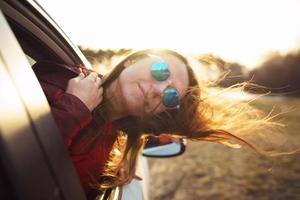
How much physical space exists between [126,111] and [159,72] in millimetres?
237

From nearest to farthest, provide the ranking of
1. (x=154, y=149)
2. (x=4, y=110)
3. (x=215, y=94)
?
1. (x=4, y=110)
2. (x=215, y=94)
3. (x=154, y=149)

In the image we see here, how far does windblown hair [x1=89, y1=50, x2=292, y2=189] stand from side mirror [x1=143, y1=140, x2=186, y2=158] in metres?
0.37

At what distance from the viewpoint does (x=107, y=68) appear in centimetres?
274

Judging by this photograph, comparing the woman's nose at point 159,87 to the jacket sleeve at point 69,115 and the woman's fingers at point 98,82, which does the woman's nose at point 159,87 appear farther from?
the jacket sleeve at point 69,115

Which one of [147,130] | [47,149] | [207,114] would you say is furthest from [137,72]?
[47,149]

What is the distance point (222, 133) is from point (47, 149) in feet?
5.27

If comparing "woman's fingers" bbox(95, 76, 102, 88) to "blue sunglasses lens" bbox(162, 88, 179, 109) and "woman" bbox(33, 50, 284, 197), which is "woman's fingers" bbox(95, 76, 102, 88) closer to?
"woman" bbox(33, 50, 284, 197)

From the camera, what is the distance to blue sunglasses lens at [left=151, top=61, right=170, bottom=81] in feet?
7.80

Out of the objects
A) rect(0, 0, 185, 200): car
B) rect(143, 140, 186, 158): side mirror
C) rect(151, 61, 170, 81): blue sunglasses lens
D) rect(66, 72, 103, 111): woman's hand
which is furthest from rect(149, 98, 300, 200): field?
rect(0, 0, 185, 200): car

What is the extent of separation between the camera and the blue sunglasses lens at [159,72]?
7.80 feet

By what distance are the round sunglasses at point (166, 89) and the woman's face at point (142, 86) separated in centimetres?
1

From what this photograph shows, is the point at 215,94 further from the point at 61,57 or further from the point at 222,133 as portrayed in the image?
the point at 61,57

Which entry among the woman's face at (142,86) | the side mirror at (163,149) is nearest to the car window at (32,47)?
the woman's face at (142,86)

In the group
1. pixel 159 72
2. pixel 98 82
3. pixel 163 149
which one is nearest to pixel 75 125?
pixel 98 82
